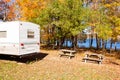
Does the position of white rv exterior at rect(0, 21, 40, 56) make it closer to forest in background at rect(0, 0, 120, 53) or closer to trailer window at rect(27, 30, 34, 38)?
trailer window at rect(27, 30, 34, 38)

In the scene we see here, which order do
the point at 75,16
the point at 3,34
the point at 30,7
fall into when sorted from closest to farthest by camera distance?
the point at 3,34, the point at 75,16, the point at 30,7

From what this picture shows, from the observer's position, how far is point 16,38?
14.3m

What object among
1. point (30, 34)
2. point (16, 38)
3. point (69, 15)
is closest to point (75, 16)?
point (69, 15)

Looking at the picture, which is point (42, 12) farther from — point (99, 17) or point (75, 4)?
point (99, 17)

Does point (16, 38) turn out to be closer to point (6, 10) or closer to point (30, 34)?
point (30, 34)

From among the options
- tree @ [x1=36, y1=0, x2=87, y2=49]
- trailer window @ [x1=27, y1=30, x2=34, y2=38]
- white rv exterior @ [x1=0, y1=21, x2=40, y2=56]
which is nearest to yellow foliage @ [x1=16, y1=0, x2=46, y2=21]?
tree @ [x1=36, y1=0, x2=87, y2=49]

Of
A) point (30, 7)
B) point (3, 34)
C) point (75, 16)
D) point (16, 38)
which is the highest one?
point (30, 7)

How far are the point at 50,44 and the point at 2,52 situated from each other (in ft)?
51.8

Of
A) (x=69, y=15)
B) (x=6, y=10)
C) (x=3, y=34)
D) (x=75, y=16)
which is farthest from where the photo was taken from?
(x=6, y=10)

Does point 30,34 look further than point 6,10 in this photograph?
No

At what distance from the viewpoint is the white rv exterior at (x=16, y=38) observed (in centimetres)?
1427

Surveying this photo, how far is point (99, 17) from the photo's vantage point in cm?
1930

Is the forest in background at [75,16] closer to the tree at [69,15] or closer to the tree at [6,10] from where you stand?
the tree at [69,15]

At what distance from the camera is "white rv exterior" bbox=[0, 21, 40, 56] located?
14.3 metres
